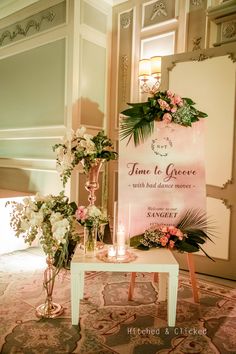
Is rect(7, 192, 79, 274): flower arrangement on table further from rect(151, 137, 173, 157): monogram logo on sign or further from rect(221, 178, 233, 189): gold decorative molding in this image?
rect(221, 178, 233, 189): gold decorative molding

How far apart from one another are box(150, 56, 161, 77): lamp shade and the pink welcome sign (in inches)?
66.1

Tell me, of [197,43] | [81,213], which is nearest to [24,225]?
[81,213]

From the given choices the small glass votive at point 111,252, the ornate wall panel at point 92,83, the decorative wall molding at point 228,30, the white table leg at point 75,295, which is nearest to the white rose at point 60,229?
the white table leg at point 75,295

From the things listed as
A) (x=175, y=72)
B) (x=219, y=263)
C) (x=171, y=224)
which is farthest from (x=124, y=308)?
(x=175, y=72)

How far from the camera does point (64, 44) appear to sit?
160 inches

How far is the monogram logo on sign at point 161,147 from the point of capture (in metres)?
2.34

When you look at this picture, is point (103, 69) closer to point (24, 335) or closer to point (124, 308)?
point (124, 308)

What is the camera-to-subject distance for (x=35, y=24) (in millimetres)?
4395

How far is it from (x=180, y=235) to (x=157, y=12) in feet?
9.77

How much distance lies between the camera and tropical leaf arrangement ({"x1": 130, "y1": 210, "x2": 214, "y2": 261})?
227 cm

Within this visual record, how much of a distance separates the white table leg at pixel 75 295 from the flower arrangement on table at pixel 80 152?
671mm

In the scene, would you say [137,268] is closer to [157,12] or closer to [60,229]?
[60,229]

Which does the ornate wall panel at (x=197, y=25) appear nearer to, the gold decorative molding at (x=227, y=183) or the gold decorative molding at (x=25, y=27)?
the gold decorative molding at (x=227, y=183)

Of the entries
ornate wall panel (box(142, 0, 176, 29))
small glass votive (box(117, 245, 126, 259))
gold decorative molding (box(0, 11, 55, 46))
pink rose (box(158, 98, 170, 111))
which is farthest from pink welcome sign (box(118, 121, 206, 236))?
gold decorative molding (box(0, 11, 55, 46))
